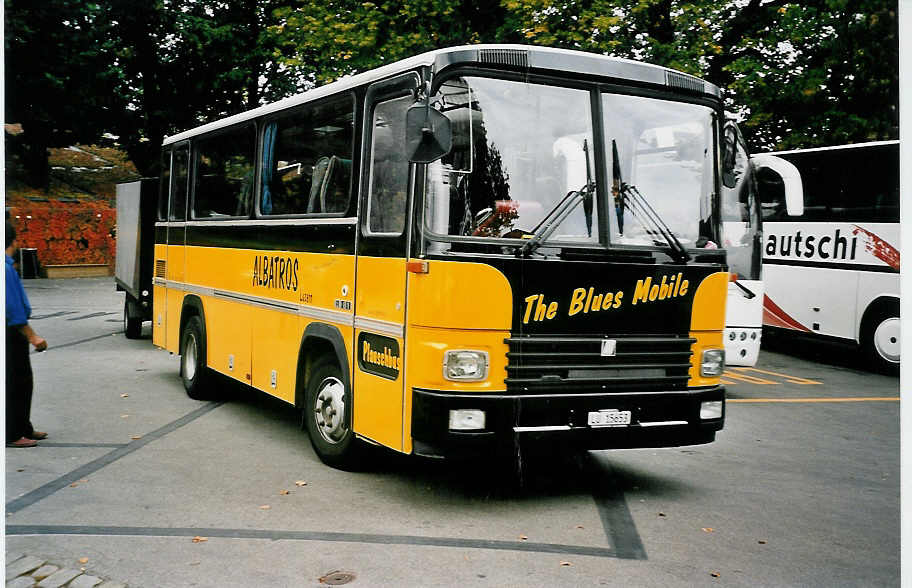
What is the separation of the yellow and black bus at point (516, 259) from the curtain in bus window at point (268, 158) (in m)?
1.32

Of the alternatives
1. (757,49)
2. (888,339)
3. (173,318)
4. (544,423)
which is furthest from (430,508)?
(757,49)

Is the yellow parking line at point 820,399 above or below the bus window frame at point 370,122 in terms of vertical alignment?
below

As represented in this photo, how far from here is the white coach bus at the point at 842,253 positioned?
15.3 m

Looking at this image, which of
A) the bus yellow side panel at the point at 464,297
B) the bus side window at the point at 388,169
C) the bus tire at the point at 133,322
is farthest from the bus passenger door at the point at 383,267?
the bus tire at the point at 133,322

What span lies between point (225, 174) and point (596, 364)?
17.5ft

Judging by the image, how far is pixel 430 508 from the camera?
6656 millimetres

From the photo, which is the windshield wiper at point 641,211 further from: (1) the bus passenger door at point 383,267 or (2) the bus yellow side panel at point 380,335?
(2) the bus yellow side panel at point 380,335

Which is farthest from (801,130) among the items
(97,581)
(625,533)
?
(97,581)

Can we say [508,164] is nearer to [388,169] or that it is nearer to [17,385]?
[388,169]

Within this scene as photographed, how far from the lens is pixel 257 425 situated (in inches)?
379

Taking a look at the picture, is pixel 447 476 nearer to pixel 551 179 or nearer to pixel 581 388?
pixel 581 388

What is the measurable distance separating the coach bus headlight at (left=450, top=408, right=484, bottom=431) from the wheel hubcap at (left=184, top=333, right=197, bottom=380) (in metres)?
5.60

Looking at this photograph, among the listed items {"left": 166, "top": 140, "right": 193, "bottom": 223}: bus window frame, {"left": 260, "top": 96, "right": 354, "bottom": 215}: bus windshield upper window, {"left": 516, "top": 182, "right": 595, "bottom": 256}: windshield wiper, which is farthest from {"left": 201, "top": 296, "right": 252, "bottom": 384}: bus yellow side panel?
{"left": 516, "top": 182, "right": 595, "bottom": 256}: windshield wiper

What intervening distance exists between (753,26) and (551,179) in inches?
729
